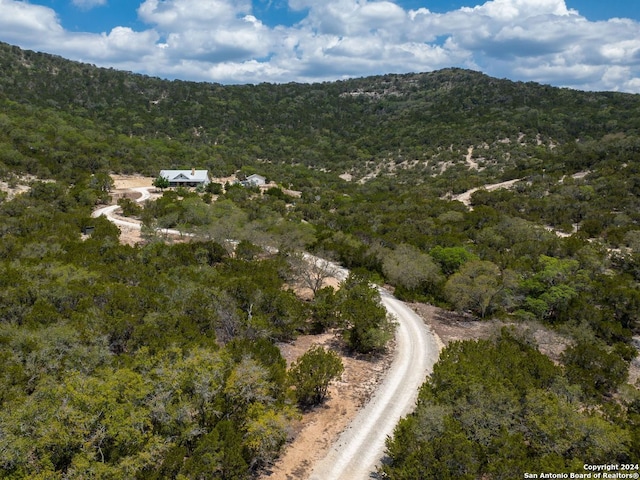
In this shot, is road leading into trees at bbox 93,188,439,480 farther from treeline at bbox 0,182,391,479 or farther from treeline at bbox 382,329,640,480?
treeline at bbox 0,182,391,479

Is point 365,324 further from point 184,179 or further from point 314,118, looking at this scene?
point 314,118

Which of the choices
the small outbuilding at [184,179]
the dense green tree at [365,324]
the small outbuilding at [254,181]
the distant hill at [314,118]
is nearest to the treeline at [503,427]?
the dense green tree at [365,324]

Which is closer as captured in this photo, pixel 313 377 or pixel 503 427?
pixel 503 427

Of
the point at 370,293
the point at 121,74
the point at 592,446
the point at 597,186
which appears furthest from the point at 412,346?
the point at 121,74

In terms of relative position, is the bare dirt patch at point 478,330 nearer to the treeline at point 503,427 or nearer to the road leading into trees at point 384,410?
the road leading into trees at point 384,410

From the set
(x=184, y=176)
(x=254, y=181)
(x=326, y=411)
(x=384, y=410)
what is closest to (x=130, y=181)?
(x=184, y=176)

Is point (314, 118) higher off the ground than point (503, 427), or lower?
higher

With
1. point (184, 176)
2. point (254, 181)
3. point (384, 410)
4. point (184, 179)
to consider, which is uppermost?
point (184, 176)
